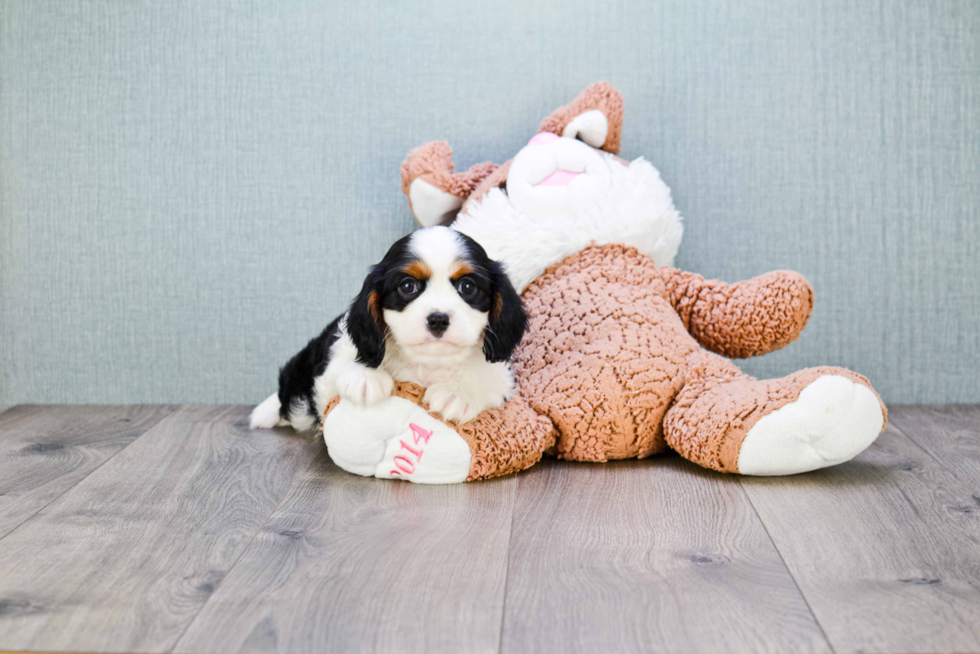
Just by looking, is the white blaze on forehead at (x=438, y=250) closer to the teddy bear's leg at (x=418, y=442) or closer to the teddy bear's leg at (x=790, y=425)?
the teddy bear's leg at (x=418, y=442)

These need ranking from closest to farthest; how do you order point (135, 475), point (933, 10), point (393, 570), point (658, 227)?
point (393, 570) < point (135, 475) < point (658, 227) < point (933, 10)

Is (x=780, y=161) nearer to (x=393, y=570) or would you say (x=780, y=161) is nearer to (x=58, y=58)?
(x=393, y=570)

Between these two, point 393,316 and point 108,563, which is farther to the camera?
point 393,316

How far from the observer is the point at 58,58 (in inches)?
85.3

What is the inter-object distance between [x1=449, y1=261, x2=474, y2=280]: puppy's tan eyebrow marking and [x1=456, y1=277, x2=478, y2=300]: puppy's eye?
0.04ft

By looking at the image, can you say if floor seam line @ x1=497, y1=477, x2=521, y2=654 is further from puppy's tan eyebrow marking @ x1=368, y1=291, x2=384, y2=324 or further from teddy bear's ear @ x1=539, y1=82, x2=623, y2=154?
teddy bear's ear @ x1=539, y1=82, x2=623, y2=154

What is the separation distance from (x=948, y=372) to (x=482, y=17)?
158cm

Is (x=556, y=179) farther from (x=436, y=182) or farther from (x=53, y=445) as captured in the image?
(x=53, y=445)

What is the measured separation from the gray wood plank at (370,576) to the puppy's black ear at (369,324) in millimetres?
259

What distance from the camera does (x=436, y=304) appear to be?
139cm

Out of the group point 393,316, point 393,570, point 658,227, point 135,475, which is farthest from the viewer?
point 658,227

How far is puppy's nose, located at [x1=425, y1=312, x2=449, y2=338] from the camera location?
137 cm

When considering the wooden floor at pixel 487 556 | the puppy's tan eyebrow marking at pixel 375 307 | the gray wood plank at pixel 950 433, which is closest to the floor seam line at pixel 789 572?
the wooden floor at pixel 487 556

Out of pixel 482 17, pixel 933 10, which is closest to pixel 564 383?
pixel 482 17
